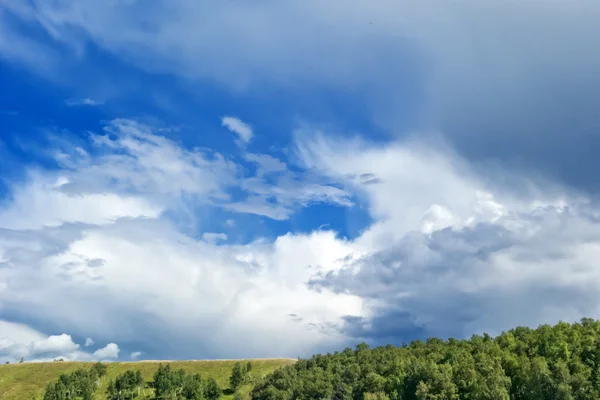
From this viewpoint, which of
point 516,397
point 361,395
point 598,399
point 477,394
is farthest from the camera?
point 361,395

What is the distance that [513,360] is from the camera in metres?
168

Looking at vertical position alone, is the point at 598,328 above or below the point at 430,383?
above

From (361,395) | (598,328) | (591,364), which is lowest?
(361,395)

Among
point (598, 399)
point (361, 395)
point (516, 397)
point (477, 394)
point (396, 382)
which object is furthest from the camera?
point (361, 395)


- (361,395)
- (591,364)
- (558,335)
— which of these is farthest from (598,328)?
(361,395)

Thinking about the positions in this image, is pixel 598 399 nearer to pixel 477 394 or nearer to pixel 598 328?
pixel 477 394

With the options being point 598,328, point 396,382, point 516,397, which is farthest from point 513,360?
point 598,328

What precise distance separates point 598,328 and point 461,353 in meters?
56.9

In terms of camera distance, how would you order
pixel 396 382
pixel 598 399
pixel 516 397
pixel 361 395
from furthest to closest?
pixel 361 395, pixel 396 382, pixel 516 397, pixel 598 399

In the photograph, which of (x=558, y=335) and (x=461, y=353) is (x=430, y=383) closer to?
(x=461, y=353)

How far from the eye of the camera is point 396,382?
17975 centimetres

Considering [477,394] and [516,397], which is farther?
[516,397]

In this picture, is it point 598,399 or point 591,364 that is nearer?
point 598,399

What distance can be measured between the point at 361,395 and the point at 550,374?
75364 mm
